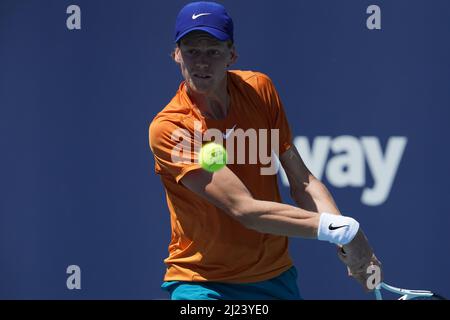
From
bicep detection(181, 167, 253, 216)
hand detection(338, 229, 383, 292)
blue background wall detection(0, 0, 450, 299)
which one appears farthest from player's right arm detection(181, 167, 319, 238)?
blue background wall detection(0, 0, 450, 299)

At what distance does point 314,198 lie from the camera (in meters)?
3.76

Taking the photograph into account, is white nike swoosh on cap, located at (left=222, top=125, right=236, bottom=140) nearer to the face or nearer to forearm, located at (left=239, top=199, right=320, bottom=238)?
the face

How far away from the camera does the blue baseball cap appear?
3.56 metres

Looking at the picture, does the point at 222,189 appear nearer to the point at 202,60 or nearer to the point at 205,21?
the point at 202,60

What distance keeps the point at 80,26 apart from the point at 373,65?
1354 mm

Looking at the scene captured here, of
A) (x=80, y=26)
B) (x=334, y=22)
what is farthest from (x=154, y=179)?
(x=334, y=22)

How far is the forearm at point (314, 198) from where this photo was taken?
146 inches

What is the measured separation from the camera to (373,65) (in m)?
5.01

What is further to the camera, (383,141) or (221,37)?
(383,141)

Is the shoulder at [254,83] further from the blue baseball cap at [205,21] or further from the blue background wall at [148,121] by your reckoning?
the blue background wall at [148,121]

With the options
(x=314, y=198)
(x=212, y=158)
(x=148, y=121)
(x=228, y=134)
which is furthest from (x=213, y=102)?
(x=148, y=121)

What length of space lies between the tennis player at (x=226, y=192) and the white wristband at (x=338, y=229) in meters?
0.01
